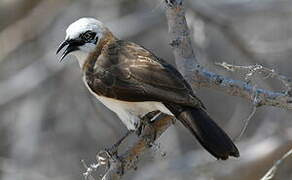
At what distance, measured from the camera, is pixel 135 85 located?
15.9ft

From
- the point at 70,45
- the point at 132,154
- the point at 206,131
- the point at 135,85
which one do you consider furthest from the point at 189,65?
the point at 70,45

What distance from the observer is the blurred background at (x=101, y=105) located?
659 centimetres

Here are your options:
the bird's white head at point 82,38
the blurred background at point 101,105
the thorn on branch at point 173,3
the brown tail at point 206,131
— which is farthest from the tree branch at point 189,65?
the blurred background at point 101,105

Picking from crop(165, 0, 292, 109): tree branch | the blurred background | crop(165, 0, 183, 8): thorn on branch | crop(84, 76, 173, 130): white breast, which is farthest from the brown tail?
the blurred background

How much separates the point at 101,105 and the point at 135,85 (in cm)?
282

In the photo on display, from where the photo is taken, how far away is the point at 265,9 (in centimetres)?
710

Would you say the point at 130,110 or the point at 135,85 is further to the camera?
the point at 130,110

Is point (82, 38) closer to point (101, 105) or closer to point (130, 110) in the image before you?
point (130, 110)

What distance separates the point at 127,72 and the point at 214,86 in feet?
2.24

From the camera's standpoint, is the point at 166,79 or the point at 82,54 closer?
the point at 166,79

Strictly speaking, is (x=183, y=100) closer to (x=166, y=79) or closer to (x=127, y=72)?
(x=166, y=79)

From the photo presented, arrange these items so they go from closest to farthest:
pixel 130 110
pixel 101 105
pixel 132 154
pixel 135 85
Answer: pixel 132 154 → pixel 135 85 → pixel 130 110 → pixel 101 105

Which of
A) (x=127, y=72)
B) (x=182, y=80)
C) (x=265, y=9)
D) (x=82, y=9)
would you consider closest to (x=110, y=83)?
(x=127, y=72)

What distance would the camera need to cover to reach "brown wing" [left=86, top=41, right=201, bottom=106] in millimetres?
4645
